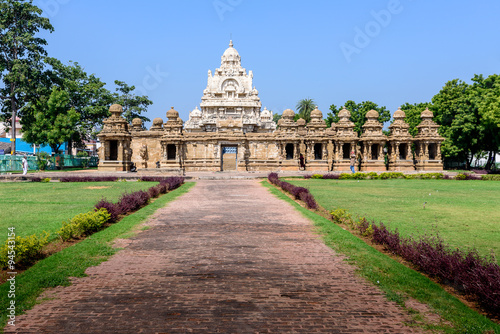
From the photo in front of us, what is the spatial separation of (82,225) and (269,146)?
110ft

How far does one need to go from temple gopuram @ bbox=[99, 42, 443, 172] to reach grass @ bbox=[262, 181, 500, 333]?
31402mm

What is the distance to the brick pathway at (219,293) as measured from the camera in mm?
4656

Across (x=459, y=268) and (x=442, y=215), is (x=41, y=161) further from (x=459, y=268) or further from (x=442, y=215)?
(x=459, y=268)

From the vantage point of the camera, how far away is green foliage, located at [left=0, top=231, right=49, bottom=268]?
6.76 m

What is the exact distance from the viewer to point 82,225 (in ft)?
31.3

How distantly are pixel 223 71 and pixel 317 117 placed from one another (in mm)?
22909

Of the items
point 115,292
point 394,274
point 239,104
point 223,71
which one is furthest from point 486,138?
point 115,292

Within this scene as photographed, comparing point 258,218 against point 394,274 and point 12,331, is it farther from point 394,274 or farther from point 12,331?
point 12,331

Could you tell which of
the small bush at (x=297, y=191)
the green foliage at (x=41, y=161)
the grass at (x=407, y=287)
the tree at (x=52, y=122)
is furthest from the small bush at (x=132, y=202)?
the tree at (x=52, y=122)

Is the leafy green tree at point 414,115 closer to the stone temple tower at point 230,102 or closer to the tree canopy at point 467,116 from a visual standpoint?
the tree canopy at point 467,116

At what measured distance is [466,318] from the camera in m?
4.76

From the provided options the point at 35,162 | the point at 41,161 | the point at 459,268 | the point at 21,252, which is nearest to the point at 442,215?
the point at 459,268

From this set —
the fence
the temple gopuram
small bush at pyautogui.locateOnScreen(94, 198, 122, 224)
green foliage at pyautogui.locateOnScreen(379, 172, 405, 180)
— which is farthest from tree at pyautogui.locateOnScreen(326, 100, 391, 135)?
small bush at pyautogui.locateOnScreen(94, 198, 122, 224)

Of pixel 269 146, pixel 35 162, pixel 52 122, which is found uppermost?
pixel 52 122
